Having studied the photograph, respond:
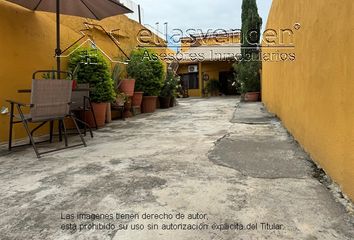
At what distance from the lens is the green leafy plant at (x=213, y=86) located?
19938mm

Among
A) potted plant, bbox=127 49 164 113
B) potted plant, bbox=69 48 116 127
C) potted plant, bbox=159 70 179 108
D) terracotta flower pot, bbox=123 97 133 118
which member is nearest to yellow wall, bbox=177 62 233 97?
potted plant, bbox=159 70 179 108

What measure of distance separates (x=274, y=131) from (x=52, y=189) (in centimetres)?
336

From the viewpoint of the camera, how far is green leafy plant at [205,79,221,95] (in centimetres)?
1994

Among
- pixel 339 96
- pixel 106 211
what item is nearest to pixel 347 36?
pixel 339 96

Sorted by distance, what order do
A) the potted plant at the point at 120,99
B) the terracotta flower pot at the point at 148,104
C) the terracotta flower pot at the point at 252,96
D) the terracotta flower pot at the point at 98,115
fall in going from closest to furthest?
the terracotta flower pot at the point at 98,115 → the potted plant at the point at 120,99 → the terracotta flower pot at the point at 148,104 → the terracotta flower pot at the point at 252,96

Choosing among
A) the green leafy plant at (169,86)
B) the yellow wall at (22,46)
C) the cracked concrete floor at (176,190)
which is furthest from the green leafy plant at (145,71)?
the cracked concrete floor at (176,190)

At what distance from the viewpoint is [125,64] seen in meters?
8.09

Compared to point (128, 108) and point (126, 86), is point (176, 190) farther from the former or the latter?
point (128, 108)

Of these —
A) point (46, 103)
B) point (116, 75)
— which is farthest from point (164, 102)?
point (46, 103)

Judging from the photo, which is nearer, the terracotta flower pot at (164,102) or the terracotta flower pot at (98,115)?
the terracotta flower pot at (98,115)

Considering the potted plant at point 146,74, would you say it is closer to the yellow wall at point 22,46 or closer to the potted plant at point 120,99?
the potted plant at point 120,99

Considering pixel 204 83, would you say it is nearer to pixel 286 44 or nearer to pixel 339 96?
pixel 286 44

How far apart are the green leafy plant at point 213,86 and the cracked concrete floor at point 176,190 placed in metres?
16.4

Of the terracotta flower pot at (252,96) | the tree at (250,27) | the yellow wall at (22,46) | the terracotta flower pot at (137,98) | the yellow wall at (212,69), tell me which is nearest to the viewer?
the yellow wall at (22,46)
